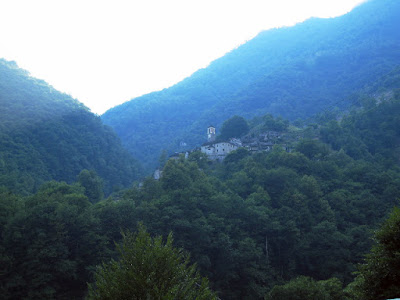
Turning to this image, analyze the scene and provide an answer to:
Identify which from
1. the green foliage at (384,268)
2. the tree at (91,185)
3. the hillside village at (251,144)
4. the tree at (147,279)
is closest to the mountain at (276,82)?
the hillside village at (251,144)

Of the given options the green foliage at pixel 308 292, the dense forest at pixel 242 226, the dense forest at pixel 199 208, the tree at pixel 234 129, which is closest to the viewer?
the dense forest at pixel 199 208

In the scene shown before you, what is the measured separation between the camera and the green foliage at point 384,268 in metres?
13.1

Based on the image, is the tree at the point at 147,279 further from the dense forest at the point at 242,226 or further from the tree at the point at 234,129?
the tree at the point at 234,129

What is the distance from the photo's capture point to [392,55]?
395ft

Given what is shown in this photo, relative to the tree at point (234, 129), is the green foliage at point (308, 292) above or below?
below

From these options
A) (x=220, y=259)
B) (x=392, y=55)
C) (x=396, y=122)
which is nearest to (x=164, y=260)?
(x=220, y=259)

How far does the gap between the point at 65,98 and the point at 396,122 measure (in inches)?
2908

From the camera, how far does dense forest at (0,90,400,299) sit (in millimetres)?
23391

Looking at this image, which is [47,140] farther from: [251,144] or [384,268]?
[384,268]

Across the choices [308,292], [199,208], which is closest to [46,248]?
[199,208]

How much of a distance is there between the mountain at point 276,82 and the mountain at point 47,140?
13830 mm

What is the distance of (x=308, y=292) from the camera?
22047 millimetres

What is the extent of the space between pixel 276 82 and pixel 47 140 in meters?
85.9

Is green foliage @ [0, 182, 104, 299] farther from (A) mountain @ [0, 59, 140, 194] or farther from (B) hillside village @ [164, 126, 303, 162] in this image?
(B) hillside village @ [164, 126, 303, 162]
